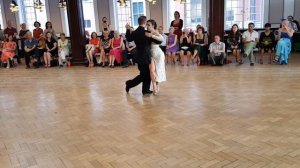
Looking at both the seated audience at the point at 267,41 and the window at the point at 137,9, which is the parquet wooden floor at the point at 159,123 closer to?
the seated audience at the point at 267,41

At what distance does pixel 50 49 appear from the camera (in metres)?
9.34

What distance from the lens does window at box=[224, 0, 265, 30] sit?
12.3 m

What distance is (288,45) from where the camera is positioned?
7941mm

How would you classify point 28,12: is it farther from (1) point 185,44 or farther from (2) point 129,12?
(1) point 185,44

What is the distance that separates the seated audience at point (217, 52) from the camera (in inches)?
313

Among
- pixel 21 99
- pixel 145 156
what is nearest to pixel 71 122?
pixel 145 156

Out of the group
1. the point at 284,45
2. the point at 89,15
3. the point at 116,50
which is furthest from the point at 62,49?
the point at 284,45

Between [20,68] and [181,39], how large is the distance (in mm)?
4727

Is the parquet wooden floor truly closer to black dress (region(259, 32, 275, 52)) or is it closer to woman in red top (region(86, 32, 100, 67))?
black dress (region(259, 32, 275, 52))

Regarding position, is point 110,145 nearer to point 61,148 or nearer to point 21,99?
point 61,148

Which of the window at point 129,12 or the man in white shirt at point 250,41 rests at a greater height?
the window at point 129,12

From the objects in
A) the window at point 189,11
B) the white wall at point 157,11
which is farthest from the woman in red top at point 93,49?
the window at point 189,11

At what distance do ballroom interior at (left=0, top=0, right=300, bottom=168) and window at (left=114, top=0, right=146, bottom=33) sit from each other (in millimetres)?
5217

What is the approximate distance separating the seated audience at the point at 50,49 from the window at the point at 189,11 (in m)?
5.09
